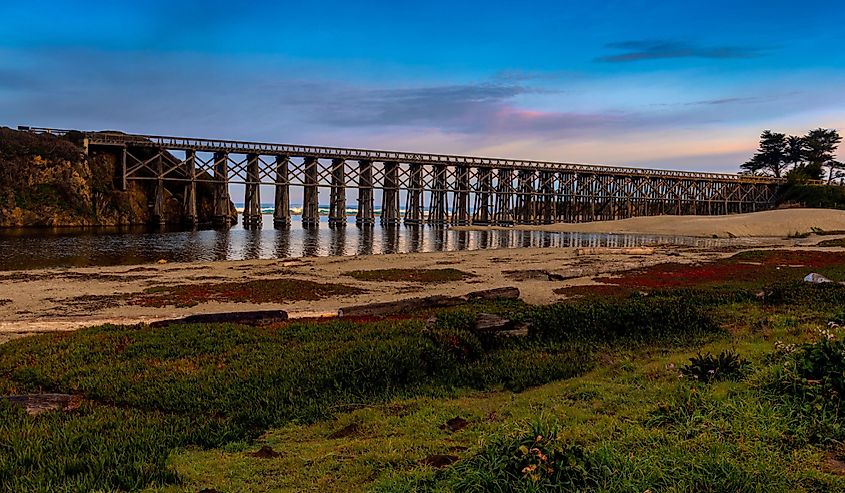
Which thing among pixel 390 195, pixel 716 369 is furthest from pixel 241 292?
pixel 390 195

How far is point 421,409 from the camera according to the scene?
7.97 m

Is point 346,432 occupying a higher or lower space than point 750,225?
lower

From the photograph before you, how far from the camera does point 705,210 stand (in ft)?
409

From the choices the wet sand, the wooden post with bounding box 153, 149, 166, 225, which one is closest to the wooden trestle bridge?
the wooden post with bounding box 153, 149, 166, 225

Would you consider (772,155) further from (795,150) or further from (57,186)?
(57,186)

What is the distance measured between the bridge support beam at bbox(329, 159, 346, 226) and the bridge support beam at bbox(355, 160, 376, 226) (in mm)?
3038

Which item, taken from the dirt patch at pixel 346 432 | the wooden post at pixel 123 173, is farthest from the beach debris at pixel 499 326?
the wooden post at pixel 123 173

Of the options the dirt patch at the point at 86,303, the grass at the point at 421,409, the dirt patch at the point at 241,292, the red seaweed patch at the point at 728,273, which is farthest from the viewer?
the red seaweed patch at the point at 728,273

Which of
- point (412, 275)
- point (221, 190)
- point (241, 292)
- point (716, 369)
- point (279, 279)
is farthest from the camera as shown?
point (221, 190)

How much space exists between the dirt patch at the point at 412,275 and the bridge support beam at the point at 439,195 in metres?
61.8

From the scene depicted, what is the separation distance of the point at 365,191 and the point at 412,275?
214 ft

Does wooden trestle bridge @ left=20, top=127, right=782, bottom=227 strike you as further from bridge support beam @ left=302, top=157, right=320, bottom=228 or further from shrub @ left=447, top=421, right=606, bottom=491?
shrub @ left=447, top=421, right=606, bottom=491

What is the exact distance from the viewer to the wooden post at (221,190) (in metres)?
79.8

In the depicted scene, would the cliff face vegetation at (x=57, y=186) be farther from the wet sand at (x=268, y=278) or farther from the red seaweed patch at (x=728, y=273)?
the red seaweed patch at (x=728, y=273)
